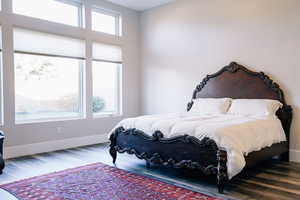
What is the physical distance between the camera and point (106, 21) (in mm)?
5969

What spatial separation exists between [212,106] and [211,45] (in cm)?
132

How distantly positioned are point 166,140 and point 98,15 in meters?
3.67

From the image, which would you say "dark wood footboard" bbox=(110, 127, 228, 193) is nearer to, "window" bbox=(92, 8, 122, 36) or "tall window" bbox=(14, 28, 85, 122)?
"tall window" bbox=(14, 28, 85, 122)

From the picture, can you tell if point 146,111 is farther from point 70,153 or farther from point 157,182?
point 157,182

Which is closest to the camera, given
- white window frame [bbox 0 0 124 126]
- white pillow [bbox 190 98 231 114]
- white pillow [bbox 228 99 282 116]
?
white pillow [bbox 228 99 282 116]

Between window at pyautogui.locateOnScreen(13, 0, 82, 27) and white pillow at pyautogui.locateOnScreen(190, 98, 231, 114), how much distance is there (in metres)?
2.92

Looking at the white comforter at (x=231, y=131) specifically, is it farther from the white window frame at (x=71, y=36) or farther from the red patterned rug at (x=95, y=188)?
the white window frame at (x=71, y=36)

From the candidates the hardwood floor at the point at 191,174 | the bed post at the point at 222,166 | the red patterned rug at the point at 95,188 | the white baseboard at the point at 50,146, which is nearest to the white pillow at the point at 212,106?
the hardwood floor at the point at 191,174

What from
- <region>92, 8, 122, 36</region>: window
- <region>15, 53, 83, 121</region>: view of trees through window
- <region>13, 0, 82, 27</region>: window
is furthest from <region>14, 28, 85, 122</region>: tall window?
<region>92, 8, 122, 36</region>: window

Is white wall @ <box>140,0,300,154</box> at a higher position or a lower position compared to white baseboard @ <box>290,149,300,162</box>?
higher

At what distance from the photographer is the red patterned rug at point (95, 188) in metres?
2.73

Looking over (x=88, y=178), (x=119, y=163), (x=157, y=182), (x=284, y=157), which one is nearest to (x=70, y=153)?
(x=119, y=163)

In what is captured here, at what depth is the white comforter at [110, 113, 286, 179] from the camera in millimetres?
2810

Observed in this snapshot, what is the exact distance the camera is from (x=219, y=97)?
4969 millimetres
